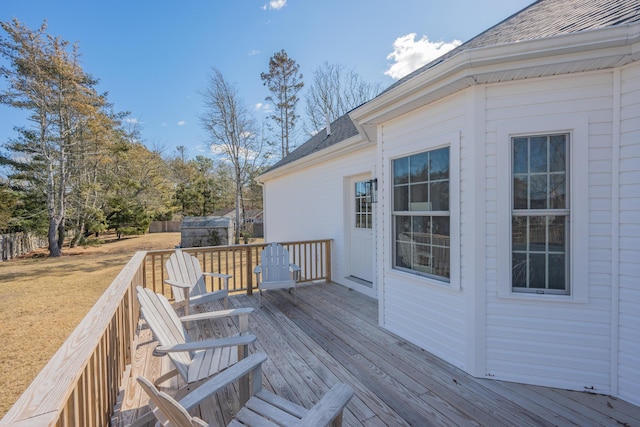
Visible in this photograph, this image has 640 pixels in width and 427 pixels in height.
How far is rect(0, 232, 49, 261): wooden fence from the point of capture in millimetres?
13180

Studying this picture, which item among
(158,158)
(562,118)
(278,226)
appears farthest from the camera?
(158,158)

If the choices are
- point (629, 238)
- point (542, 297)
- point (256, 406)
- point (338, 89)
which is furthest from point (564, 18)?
point (338, 89)

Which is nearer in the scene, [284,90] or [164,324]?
[164,324]

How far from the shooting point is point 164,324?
2291 millimetres

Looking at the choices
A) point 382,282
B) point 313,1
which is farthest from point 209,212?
point 382,282

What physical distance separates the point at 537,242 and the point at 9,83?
1978 cm

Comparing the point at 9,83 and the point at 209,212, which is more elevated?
the point at 9,83

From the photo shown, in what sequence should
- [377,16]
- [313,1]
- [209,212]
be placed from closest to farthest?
[313,1]
[377,16]
[209,212]

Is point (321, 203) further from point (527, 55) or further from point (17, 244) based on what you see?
point (17, 244)

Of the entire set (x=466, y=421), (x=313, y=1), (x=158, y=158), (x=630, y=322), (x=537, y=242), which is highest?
(x=313, y=1)

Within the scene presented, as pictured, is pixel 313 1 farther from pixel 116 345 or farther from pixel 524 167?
pixel 116 345

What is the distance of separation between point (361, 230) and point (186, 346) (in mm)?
3929

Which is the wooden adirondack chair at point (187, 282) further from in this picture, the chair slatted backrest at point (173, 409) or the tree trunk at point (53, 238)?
the tree trunk at point (53, 238)

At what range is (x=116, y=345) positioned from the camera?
7.47 feet
